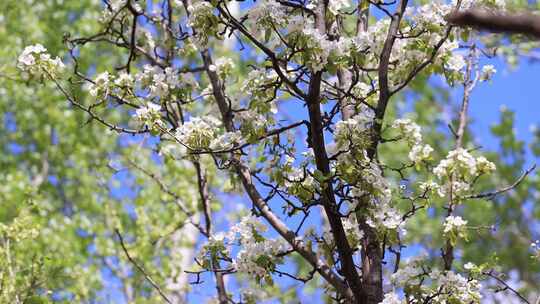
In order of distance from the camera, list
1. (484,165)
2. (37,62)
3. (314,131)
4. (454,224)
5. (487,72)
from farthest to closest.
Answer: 1. (487,72)
2. (484,165)
3. (37,62)
4. (454,224)
5. (314,131)

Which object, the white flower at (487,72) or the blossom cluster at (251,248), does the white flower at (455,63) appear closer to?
the white flower at (487,72)

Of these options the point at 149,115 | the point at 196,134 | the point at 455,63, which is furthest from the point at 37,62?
the point at 455,63

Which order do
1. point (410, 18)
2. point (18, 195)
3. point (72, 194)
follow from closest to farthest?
point (410, 18) → point (18, 195) → point (72, 194)

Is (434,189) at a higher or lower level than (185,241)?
lower

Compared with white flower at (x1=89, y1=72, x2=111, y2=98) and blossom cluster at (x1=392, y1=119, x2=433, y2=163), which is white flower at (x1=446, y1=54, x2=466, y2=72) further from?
white flower at (x1=89, y1=72, x2=111, y2=98)

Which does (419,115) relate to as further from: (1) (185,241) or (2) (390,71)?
(2) (390,71)

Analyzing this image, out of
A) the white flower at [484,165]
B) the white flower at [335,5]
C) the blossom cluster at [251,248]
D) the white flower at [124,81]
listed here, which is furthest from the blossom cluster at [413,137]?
the white flower at [124,81]

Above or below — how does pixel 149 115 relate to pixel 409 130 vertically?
below

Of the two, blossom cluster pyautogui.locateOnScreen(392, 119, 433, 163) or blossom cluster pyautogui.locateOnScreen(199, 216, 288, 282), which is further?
blossom cluster pyautogui.locateOnScreen(392, 119, 433, 163)

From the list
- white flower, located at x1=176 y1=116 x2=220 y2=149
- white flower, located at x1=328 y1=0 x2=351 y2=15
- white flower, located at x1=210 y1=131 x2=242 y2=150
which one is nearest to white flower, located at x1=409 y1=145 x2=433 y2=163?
white flower, located at x1=328 y1=0 x2=351 y2=15

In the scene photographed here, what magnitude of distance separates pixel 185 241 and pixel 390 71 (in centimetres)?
445

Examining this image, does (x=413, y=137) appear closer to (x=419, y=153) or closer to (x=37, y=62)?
(x=419, y=153)

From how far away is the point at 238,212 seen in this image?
30.8 ft

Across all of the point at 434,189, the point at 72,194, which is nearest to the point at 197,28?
the point at 434,189
